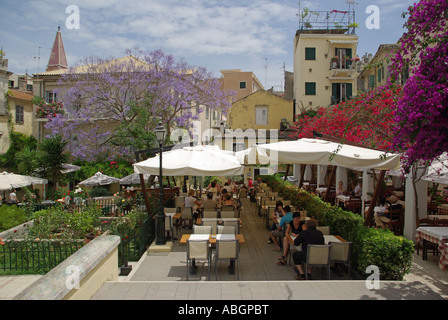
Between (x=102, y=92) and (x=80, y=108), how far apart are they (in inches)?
110

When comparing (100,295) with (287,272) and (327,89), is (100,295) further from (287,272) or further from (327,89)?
(327,89)

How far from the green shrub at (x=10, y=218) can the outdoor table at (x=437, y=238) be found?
1403cm

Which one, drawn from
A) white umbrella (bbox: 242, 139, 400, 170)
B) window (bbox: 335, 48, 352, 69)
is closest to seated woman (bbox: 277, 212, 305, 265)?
white umbrella (bbox: 242, 139, 400, 170)

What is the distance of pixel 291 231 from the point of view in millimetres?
9227

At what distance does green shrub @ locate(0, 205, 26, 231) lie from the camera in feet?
44.4

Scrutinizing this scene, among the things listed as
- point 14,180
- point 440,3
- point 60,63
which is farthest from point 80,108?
point 440,3

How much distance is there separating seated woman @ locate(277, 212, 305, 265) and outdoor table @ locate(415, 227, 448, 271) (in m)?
3.08

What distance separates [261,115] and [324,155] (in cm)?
2684

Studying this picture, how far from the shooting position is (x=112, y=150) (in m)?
26.7

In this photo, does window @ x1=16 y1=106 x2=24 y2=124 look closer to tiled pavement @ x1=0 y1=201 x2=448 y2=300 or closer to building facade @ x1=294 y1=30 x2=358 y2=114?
building facade @ x1=294 y1=30 x2=358 y2=114

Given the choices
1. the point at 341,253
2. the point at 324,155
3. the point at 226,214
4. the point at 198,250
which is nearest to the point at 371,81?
the point at 226,214

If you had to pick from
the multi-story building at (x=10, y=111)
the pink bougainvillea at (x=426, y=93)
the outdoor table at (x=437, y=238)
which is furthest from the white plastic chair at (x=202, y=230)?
the multi-story building at (x=10, y=111)

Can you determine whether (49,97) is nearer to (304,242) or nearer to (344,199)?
(344,199)

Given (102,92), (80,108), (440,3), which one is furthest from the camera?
(80,108)
